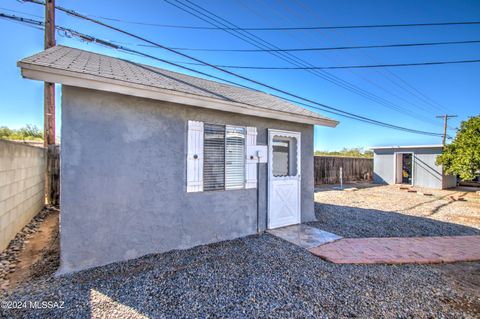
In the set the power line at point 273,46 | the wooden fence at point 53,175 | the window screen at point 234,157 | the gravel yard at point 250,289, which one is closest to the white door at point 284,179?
the window screen at point 234,157

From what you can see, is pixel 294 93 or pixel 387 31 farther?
pixel 294 93

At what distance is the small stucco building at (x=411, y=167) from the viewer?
14669 millimetres

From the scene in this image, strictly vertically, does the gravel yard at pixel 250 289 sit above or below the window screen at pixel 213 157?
below

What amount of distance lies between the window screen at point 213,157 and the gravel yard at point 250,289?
1.32m

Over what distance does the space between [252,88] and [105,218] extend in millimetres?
6456

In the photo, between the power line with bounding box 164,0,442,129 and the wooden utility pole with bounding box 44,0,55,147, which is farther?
the wooden utility pole with bounding box 44,0,55,147

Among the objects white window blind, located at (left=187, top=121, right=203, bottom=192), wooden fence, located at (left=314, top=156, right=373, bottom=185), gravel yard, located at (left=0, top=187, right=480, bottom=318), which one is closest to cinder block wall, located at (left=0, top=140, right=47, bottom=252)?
gravel yard, located at (left=0, top=187, right=480, bottom=318)

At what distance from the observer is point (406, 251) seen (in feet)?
14.4

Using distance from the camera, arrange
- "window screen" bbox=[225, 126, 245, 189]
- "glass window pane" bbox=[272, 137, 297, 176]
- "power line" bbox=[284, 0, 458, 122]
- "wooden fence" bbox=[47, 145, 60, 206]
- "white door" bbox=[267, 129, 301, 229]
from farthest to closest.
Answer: "power line" bbox=[284, 0, 458, 122]
"wooden fence" bbox=[47, 145, 60, 206]
"glass window pane" bbox=[272, 137, 297, 176]
"white door" bbox=[267, 129, 301, 229]
"window screen" bbox=[225, 126, 245, 189]

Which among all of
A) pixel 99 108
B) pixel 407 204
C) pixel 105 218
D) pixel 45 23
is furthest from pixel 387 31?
pixel 45 23

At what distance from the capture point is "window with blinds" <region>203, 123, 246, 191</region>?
4.52m

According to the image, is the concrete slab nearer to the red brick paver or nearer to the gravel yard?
the red brick paver

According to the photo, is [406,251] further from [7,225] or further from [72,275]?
[7,225]

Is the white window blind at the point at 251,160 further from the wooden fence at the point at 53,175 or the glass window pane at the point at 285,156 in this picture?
the wooden fence at the point at 53,175
